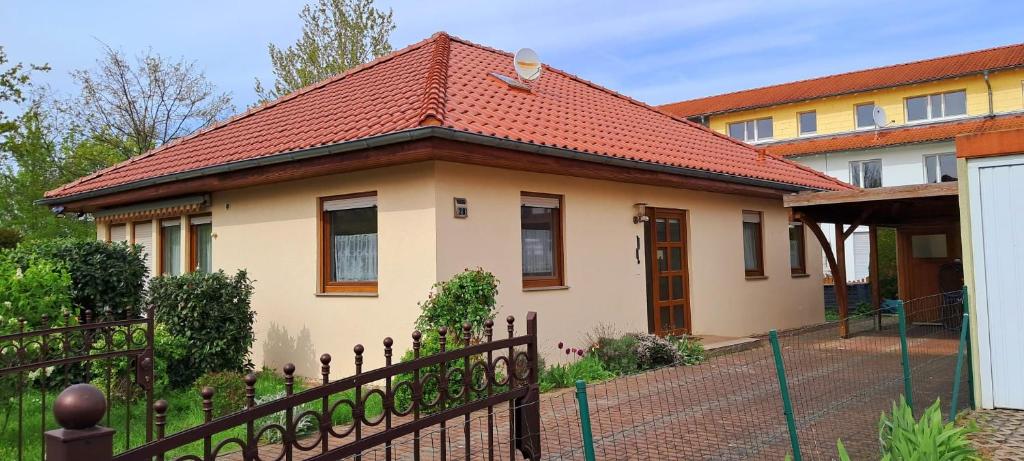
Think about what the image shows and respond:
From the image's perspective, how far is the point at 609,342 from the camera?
9.82 m

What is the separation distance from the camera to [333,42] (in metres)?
25.0

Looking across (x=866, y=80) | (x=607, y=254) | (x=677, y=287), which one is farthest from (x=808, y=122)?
(x=607, y=254)

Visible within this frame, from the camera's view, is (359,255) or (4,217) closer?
(359,255)

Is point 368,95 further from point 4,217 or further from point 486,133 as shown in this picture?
point 4,217

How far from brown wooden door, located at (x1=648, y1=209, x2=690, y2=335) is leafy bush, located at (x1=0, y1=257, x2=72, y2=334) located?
7.84m

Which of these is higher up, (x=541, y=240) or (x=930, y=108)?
(x=930, y=108)

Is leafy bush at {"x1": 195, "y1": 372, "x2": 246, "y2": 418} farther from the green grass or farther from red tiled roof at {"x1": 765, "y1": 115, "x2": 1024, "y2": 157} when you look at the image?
red tiled roof at {"x1": 765, "y1": 115, "x2": 1024, "y2": 157}

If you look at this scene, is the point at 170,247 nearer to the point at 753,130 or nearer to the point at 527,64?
the point at 527,64

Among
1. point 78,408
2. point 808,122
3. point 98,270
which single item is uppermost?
point 808,122

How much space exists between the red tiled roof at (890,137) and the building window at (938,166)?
2.85ft

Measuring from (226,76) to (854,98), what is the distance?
82.6ft

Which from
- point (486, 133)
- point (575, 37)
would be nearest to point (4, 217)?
point (575, 37)

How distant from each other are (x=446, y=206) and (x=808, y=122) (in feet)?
94.9

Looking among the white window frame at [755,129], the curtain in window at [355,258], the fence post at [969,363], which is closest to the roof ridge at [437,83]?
the curtain in window at [355,258]
